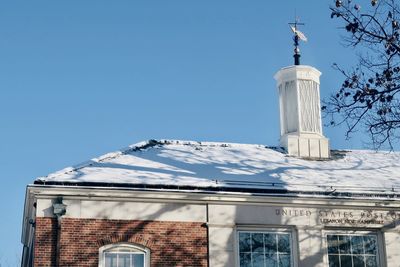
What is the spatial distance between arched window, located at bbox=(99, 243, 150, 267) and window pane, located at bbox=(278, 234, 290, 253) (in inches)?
133

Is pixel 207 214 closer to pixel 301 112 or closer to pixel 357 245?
pixel 357 245

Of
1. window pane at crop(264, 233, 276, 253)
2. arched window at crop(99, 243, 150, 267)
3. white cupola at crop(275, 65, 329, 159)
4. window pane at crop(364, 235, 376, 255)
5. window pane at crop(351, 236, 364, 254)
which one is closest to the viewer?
arched window at crop(99, 243, 150, 267)

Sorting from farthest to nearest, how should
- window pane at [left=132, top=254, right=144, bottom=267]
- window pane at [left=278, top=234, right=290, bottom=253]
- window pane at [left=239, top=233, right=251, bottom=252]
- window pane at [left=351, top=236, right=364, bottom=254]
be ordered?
1. window pane at [left=351, top=236, right=364, bottom=254]
2. window pane at [left=278, top=234, right=290, bottom=253]
3. window pane at [left=239, top=233, right=251, bottom=252]
4. window pane at [left=132, top=254, right=144, bottom=267]

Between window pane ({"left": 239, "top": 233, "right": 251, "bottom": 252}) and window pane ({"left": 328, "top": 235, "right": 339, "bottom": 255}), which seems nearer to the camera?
window pane ({"left": 239, "top": 233, "right": 251, "bottom": 252})

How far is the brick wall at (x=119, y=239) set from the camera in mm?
18797

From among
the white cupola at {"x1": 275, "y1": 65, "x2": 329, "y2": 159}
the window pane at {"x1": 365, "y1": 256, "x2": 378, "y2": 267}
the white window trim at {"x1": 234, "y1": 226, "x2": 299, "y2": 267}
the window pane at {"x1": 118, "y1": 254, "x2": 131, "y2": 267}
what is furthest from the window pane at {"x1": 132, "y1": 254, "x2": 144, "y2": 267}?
the white cupola at {"x1": 275, "y1": 65, "x2": 329, "y2": 159}

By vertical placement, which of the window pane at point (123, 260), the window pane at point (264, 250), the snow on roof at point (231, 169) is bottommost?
the window pane at point (123, 260)

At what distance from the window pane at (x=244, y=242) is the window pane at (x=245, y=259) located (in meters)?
0.13

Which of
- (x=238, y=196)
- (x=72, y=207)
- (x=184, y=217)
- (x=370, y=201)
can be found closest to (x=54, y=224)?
(x=72, y=207)

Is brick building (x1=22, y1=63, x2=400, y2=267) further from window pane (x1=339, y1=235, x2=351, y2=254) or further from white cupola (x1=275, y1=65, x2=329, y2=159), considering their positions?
white cupola (x1=275, y1=65, x2=329, y2=159)

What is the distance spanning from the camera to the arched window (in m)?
19.0

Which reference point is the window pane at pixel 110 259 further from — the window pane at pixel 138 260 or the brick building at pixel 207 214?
the window pane at pixel 138 260

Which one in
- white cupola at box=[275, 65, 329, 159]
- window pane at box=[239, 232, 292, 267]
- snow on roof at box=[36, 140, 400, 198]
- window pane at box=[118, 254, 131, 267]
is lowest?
window pane at box=[118, 254, 131, 267]

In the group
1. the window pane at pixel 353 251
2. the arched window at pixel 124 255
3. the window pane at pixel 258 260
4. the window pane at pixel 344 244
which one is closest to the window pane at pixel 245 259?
the window pane at pixel 258 260
